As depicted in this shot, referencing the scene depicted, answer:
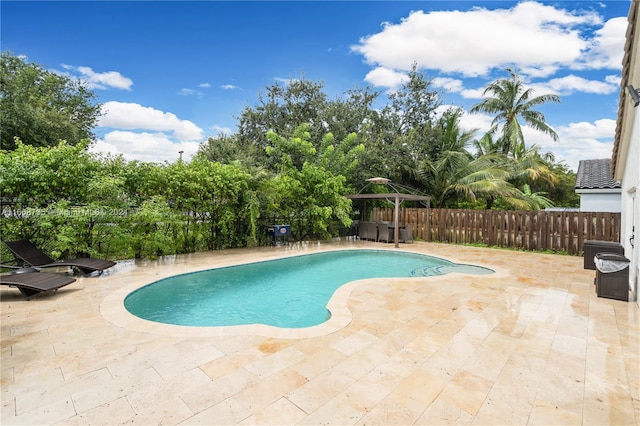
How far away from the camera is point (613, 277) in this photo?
575 cm

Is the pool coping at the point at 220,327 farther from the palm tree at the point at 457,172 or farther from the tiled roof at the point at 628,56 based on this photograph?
the palm tree at the point at 457,172

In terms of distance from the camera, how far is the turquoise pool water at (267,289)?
540 cm

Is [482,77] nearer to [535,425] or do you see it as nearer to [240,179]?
[240,179]

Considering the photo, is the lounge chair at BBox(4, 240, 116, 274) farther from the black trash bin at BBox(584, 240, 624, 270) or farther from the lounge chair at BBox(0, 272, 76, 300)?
the black trash bin at BBox(584, 240, 624, 270)

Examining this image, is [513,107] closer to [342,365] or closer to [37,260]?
[342,365]

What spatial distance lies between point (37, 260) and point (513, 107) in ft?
83.5

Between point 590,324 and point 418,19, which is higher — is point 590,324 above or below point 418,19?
below

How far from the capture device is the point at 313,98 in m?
→ 20.4

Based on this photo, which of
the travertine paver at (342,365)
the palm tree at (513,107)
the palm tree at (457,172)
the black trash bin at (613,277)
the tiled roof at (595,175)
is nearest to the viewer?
the travertine paver at (342,365)

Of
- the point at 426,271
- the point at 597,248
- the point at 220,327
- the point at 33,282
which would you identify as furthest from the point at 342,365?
the point at 597,248

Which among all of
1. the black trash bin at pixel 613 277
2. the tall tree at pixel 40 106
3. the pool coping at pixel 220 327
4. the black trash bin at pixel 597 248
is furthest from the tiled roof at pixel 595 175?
the tall tree at pixel 40 106

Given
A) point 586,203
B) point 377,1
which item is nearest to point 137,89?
point 377,1

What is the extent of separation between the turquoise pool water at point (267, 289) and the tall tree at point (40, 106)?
10199 millimetres

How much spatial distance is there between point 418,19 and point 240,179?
30.8 ft
